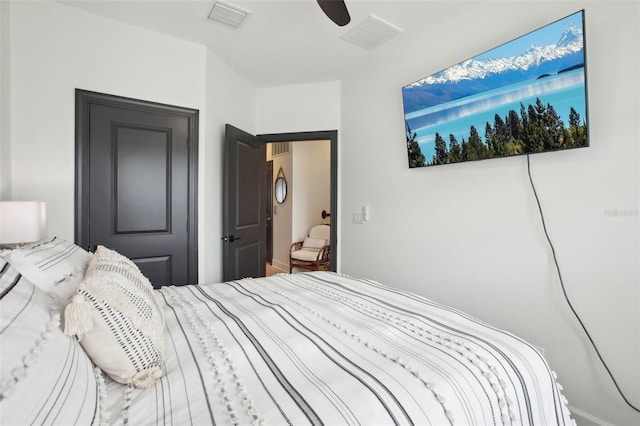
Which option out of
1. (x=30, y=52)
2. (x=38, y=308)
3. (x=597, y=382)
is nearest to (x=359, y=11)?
(x=30, y=52)

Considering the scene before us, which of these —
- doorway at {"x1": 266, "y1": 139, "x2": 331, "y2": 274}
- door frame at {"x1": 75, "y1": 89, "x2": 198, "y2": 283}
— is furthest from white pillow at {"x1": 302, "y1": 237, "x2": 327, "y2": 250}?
door frame at {"x1": 75, "y1": 89, "x2": 198, "y2": 283}

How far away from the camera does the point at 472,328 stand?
119 centimetres

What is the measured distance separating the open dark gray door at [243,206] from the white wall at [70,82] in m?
0.18

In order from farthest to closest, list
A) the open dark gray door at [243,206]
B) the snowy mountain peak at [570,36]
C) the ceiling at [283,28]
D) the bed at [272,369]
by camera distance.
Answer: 1. the open dark gray door at [243,206]
2. the ceiling at [283,28]
3. the snowy mountain peak at [570,36]
4. the bed at [272,369]

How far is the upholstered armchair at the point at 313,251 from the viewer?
15.6ft

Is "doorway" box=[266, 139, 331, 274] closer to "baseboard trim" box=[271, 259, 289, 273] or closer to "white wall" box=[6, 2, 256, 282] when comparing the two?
"baseboard trim" box=[271, 259, 289, 273]

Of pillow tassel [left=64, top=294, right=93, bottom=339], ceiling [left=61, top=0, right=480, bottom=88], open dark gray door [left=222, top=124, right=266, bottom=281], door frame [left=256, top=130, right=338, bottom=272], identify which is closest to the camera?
pillow tassel [left=64, top=294, right=93, bottom=339]

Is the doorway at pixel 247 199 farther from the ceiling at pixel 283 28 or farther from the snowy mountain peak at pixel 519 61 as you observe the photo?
the snowy mountain peak at pixel 519 61

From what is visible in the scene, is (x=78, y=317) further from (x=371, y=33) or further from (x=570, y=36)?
(x=371, y=33)

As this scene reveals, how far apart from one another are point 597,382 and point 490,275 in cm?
77

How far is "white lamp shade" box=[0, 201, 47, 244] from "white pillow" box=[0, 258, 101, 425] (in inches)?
46.7

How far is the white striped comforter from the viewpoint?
0.72 meters

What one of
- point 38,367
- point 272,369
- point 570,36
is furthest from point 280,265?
point 38,367

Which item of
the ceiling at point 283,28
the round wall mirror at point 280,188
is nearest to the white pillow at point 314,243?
the round wall mirror at point 280,188
